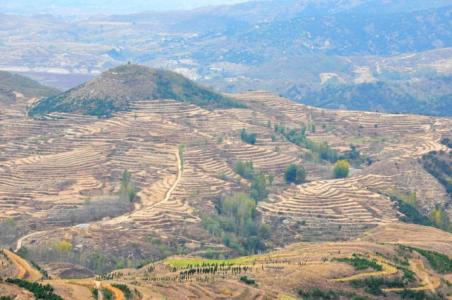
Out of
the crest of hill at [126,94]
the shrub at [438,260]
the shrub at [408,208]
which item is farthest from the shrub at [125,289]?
the crest of hill at [126,94]

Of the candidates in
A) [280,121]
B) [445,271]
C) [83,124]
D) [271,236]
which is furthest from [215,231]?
[280,121]

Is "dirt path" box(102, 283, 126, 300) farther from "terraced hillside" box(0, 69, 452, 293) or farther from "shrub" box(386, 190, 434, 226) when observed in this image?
"shrub" box(386, 190, 434, 226)

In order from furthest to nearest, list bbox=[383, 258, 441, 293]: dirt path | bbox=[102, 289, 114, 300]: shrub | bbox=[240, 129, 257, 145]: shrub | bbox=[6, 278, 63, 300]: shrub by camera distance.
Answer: bbox=[240, 129, 257, 145]: shrub < bbox=[383, 258, 441, 293]: dirt path < bbox=[102, 289, 114, 300]: shrub < bbox=[6, 278, 63, 300]: shrub

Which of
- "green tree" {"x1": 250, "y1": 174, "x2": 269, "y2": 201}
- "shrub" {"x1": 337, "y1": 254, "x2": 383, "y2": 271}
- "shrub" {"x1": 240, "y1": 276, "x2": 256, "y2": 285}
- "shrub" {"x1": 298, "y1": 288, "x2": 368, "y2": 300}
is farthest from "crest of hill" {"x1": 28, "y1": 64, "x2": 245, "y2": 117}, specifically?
"shrub" {"x1": 298, "y1": 288, "x2": 368, "y2": 300}

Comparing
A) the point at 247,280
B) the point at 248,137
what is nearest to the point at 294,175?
the point at 248,137

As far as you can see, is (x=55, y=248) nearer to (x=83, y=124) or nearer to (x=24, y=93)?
(x=83, y=124)
